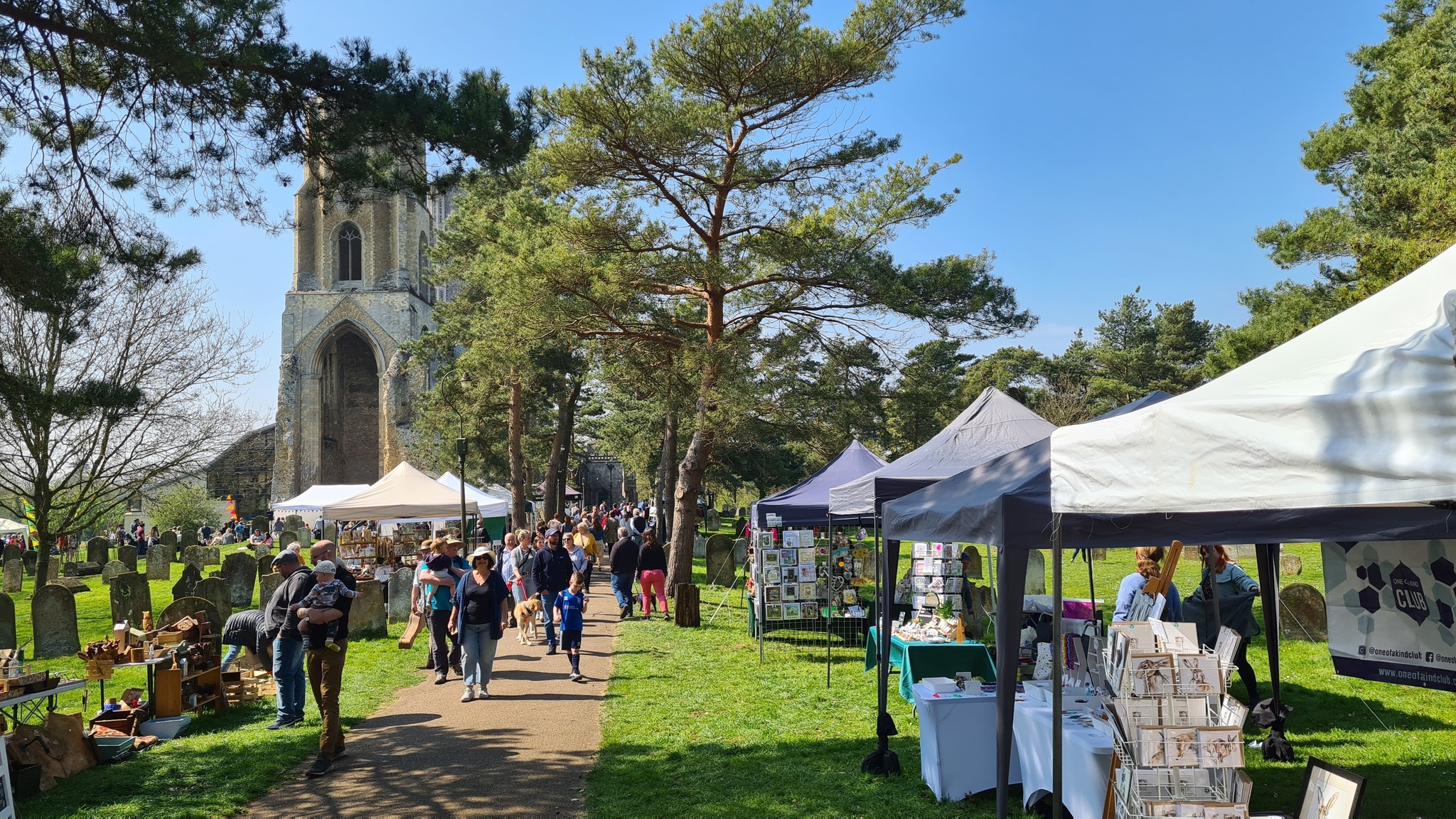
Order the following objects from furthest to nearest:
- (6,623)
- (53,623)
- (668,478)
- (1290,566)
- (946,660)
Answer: (668,478) < (1290,566) < (53,623) < (6,623) < (946,660)

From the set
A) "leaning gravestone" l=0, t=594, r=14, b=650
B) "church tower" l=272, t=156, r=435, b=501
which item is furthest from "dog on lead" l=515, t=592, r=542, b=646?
"church tower" l=272, t=156, r=435, b=501

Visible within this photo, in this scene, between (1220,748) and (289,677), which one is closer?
(1220,748)

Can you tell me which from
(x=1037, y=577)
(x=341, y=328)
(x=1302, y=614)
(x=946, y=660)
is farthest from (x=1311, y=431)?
(x=341, y=328)

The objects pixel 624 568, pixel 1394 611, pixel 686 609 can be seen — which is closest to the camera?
pixel 1394 611

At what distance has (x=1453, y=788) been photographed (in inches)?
242

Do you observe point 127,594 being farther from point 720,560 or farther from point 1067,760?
point 1067,760

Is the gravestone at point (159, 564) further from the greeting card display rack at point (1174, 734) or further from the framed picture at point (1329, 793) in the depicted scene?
the framed picture at point (1329, 793)

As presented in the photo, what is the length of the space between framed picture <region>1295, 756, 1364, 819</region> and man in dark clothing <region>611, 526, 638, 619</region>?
1224 centimetres

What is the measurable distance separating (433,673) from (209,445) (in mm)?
11730

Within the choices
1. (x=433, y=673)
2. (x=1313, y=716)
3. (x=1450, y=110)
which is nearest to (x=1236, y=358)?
(x=1450, y=110)

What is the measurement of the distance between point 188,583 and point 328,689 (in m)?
10.9

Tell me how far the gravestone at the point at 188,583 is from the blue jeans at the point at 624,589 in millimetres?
6792

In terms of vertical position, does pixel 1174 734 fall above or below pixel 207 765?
above

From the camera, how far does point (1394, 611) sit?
6113mm
